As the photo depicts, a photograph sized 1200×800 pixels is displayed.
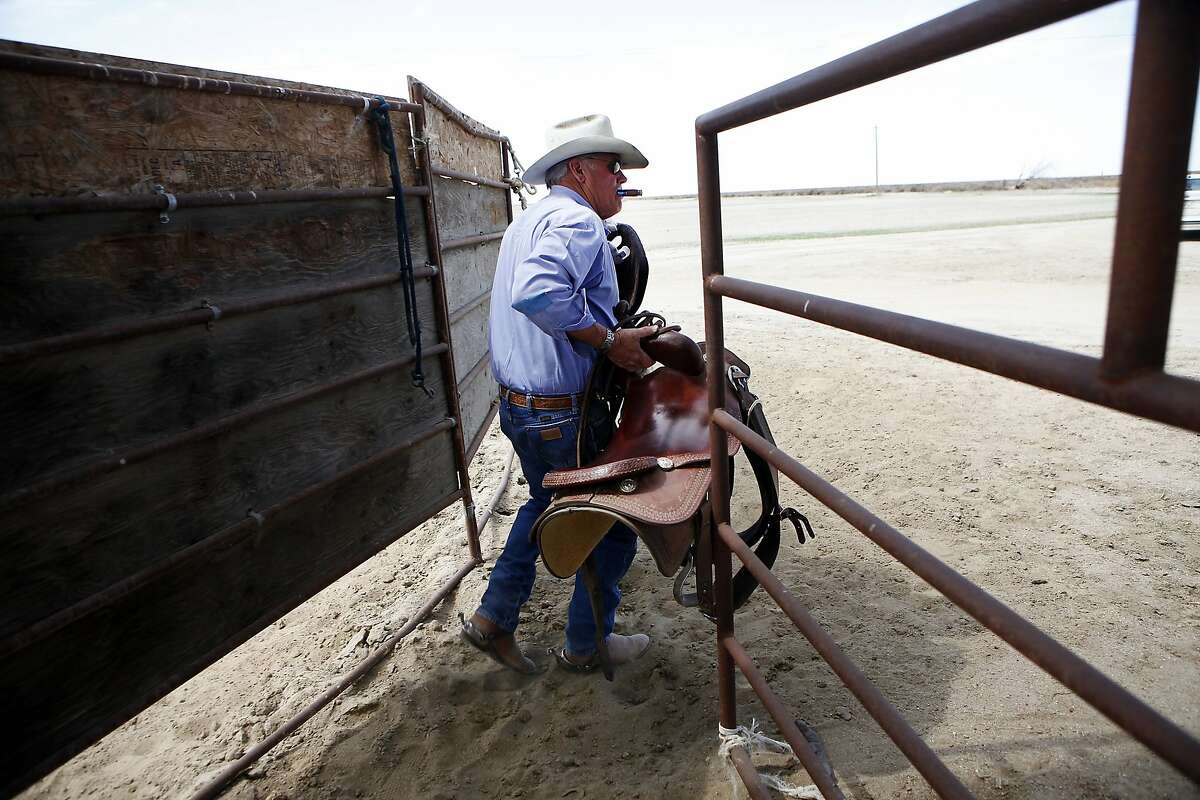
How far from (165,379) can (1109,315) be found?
2.08 m

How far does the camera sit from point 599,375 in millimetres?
2623

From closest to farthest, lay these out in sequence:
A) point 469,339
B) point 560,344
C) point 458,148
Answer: point 560,344 → point 458,148 → point 469,339

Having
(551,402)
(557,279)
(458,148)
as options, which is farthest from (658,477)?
(458,148)

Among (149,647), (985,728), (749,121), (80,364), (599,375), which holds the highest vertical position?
(749,121)

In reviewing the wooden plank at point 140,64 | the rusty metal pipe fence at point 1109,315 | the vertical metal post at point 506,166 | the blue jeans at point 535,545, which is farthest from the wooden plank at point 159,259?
the vertical metal post at point 506,166

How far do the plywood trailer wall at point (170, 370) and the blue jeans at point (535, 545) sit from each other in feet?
1.83

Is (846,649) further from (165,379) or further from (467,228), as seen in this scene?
(467,228)

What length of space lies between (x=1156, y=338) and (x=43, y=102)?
2.11 m

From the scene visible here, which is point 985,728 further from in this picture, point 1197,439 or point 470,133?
point 470,133

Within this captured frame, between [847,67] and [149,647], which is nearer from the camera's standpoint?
[847,67]

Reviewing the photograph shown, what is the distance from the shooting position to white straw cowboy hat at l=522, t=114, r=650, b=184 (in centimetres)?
268

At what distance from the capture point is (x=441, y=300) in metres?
3.23

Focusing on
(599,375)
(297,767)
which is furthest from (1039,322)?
(297,767)

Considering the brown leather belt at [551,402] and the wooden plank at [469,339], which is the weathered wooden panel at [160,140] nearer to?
the brown leather belt at [551,402]
